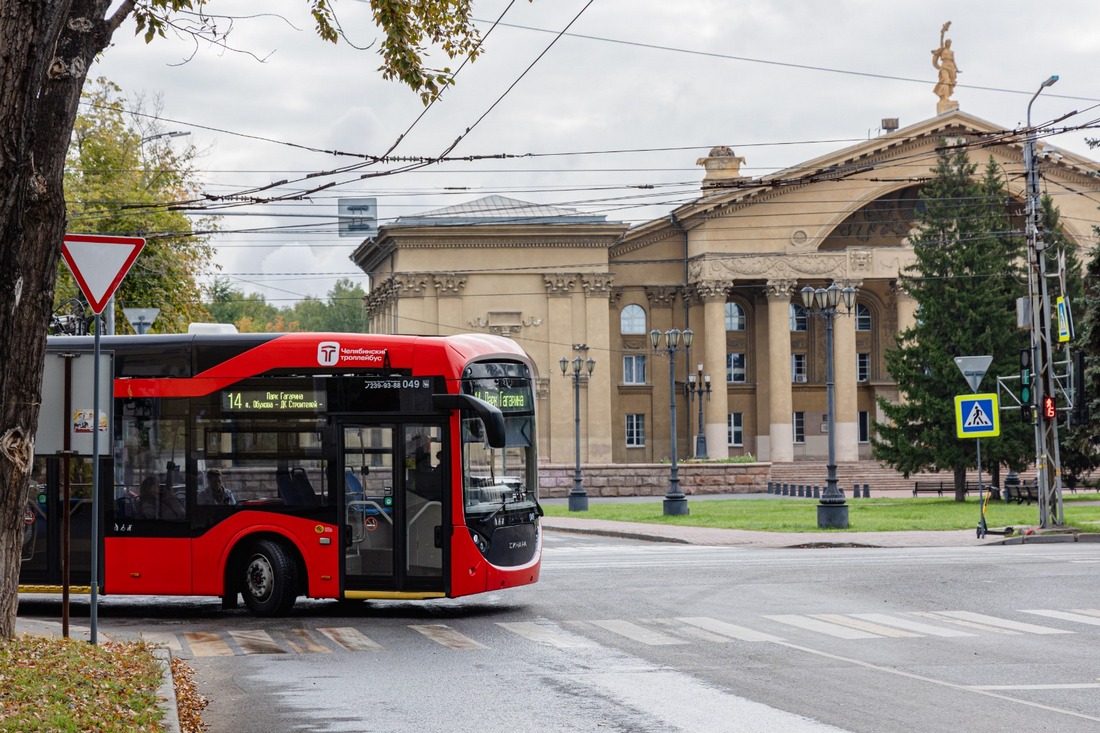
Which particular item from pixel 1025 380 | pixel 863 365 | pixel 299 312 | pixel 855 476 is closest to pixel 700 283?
pixel 863 365

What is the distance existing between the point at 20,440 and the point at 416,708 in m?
3.33

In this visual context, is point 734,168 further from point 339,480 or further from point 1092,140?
point 339,480

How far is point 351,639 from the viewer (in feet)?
46.8

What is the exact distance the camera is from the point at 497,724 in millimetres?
9523

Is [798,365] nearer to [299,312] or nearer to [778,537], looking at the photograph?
[778,537]

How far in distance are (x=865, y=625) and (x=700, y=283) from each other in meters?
55.6

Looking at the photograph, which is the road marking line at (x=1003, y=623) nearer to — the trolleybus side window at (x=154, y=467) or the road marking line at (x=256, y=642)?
the road marking line at (x=256, y=642)

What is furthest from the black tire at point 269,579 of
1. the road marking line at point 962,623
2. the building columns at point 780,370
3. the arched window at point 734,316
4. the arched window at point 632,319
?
the arched window at point 734,316

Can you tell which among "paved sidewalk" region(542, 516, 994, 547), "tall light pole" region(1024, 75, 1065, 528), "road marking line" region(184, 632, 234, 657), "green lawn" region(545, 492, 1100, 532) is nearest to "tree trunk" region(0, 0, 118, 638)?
"road marking line" region(184, 632, 234, 657)

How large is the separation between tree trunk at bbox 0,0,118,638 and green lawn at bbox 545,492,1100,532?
2448 cm

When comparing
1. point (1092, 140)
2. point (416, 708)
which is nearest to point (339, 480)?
point (416, 708)

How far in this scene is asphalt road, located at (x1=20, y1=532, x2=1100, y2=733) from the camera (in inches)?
386

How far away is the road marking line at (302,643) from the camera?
1334 cm

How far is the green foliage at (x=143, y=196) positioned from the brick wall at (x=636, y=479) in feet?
60.0
